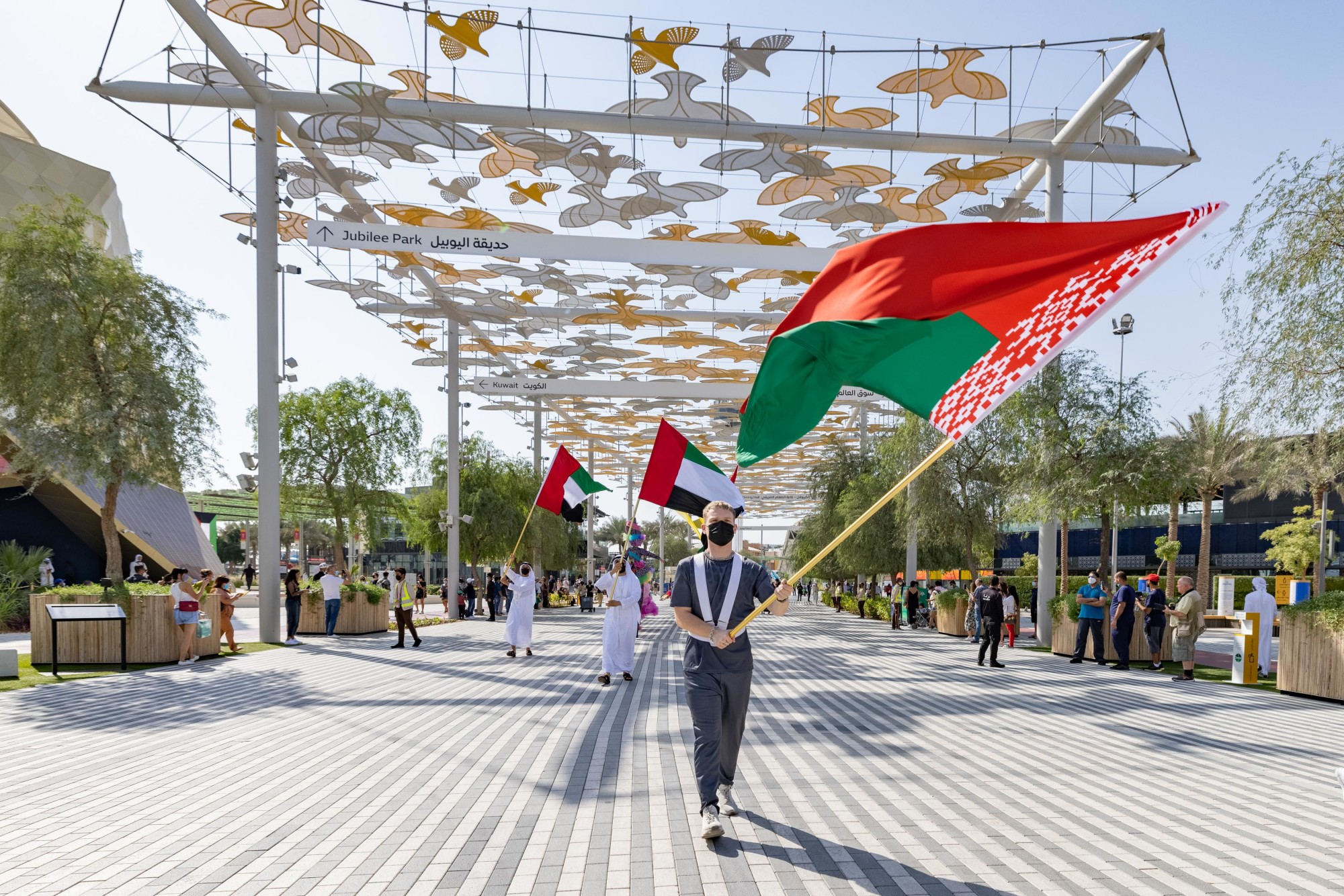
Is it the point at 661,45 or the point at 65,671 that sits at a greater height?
the point at 661,45

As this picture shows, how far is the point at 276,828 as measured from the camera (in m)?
5.76

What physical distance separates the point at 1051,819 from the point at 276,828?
4588mm

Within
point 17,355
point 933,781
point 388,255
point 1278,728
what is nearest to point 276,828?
point 933,781

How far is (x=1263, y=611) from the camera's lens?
15.0 metres

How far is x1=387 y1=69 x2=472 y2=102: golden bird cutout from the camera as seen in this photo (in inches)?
675

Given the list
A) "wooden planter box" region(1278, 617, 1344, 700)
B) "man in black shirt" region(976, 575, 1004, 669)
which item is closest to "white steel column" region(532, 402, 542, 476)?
"man in black shirt" region(976, 575, 1004, 669)

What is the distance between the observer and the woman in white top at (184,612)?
51.6 feet

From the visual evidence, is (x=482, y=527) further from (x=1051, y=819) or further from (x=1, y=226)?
(x=1051, y=819)

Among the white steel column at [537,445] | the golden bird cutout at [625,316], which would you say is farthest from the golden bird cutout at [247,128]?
the white steel column at [537,445]

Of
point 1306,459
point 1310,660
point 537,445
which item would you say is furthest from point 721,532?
point 537,445

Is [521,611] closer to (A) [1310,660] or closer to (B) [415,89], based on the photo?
(B) [415,89]

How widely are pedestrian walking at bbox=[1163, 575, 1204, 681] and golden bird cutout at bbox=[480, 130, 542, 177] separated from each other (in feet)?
44.0

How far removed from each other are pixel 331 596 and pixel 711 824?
17.7 metres

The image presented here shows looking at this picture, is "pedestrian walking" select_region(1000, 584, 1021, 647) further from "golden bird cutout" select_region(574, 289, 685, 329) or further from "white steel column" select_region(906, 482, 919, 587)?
"golden bird cutout" select_region(574, 289, 685, 329)
